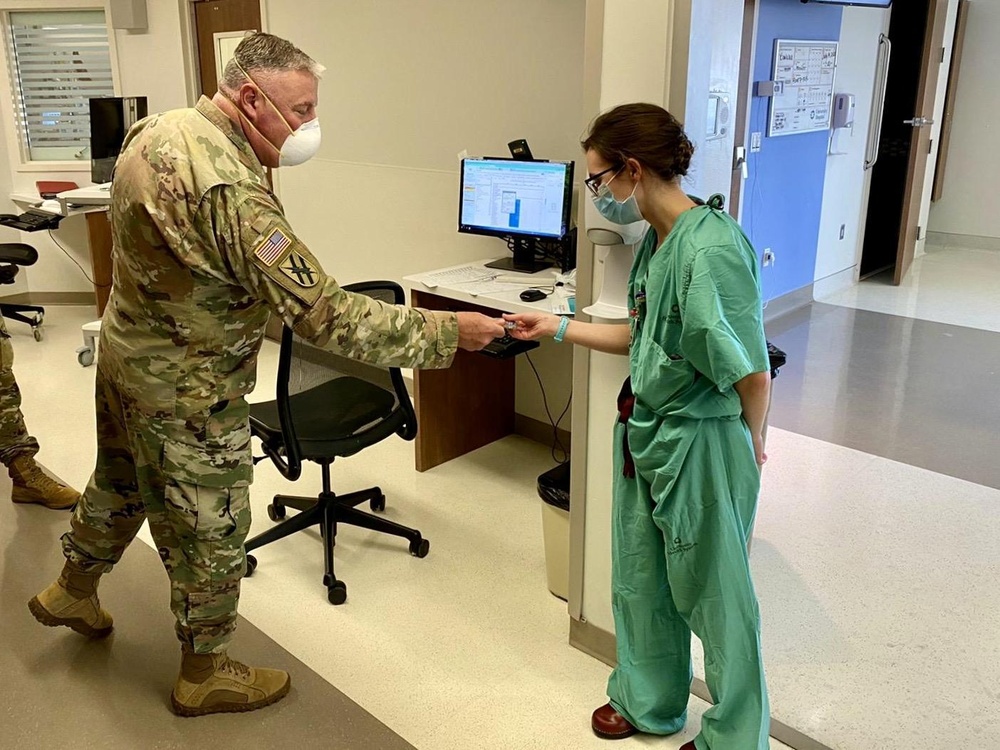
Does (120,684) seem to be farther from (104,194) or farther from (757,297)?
(104,194)

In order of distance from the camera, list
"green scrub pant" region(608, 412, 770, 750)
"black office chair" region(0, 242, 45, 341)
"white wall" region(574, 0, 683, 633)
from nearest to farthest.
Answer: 1. "green scrub pant" region(608, 412, 770, 750)
2. "white wall" region(574, 0, 683, 633)
3. "black office chair" region(0, 242, 45, 341)

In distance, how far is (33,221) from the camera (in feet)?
16.7

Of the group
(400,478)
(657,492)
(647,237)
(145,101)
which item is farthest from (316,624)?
(145,101)

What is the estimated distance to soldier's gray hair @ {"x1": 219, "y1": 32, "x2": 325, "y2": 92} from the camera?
178cm

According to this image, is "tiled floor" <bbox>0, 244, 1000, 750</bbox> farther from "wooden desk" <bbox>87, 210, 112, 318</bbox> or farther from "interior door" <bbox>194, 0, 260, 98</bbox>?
"interior door" <bbox>194, 0, 260, 98</bbox>

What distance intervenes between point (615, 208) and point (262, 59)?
79cm

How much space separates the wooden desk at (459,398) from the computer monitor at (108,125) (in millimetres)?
2538

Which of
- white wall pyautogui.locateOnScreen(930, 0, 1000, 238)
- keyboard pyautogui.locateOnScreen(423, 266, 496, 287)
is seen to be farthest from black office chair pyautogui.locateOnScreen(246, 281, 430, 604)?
white wall pyautogui.locateOnScreen(930, 0, 1000, 238)

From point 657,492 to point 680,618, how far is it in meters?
0.36

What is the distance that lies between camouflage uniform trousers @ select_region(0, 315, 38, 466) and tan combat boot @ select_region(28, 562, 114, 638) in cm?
102

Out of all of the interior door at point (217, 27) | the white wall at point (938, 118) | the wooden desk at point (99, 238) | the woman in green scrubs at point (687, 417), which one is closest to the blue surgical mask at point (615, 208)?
the woman in green scrubs at point (687, 417)

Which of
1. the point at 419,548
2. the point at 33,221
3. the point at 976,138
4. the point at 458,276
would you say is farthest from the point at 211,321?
the point at 976,138

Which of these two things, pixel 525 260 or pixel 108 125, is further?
pixel 108 125

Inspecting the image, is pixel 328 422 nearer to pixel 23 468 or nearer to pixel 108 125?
pixel 23 468
